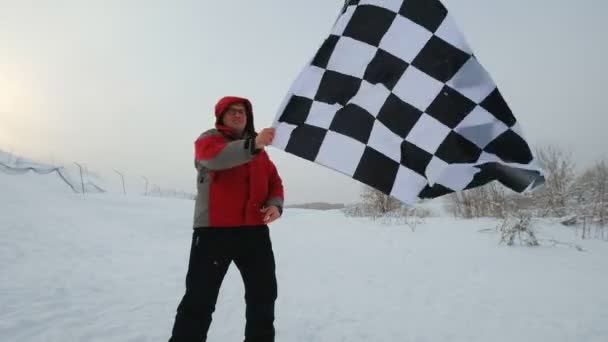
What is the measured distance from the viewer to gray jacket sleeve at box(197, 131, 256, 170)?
1.68m

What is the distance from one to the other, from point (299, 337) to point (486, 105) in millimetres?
2127

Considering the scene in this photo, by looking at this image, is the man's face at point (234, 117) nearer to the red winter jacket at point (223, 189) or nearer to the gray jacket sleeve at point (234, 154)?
the red winter jacket at point (223, 189)

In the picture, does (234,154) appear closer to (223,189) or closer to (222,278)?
(223,189)

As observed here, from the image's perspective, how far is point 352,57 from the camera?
1973 mm

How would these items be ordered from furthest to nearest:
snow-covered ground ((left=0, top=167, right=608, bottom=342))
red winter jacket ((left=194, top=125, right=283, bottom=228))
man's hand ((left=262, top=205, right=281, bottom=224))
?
snow-covered ground ((left=0, top=167, right=608, bottom=342))
man's hand ((left=262, top=205, right=281, bottom=224))
red winter jacket ((left=194, top=125, right=283, bottom=228))

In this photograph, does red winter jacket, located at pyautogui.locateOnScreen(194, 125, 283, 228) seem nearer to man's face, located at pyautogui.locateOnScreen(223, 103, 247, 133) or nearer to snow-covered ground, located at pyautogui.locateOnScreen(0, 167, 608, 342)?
man's face, located at pyautogui.locateOnScreen(223, 103, 247, 133)

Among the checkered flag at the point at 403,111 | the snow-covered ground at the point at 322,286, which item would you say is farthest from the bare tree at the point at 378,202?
the checkered flag at the point at 403,111

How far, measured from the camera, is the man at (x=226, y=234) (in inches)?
69.2

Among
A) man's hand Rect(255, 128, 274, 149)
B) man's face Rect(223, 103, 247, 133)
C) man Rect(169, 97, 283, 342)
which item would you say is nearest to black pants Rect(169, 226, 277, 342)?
man Rect(169, 97, 283, 342)

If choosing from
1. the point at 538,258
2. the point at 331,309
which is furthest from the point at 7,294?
the point at 538,258

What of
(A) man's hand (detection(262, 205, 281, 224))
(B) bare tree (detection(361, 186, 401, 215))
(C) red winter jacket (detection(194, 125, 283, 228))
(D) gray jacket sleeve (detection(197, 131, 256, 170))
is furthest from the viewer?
(B) bare tree (detection(361, 186, 401, 215))

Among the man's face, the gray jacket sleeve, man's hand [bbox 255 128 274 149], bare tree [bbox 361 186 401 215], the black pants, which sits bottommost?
bare tree [bbox 361 186 401 215]

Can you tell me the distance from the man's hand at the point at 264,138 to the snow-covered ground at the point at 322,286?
1.68m

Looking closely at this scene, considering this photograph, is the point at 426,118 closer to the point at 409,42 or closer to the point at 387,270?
the point at 409,42
